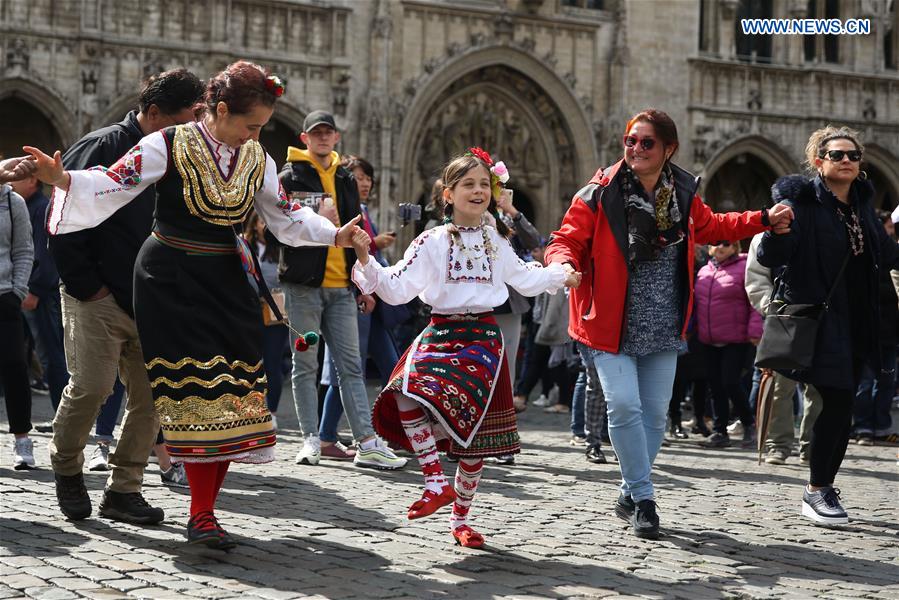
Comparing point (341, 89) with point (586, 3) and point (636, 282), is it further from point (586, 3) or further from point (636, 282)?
point (636, 282)

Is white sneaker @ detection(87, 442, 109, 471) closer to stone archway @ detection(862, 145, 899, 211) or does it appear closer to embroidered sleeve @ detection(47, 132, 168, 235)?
embroidered sleeve @ detection(47, 132, 168, 235)

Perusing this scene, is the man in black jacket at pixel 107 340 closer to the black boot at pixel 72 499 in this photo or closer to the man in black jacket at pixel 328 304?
the black boot at pixel 72 499

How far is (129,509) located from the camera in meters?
5.78

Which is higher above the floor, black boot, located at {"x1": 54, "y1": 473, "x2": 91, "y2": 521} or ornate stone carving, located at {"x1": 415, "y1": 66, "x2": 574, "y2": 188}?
ornate stone carving, located at {"x1": 415, "y1": 66, "x2": 574, "y2": 188}

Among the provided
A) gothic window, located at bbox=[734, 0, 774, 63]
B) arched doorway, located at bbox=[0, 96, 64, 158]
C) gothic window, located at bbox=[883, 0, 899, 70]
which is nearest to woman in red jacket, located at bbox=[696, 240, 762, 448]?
arched doorway, located at bbox=[0, 96, 64, 158]

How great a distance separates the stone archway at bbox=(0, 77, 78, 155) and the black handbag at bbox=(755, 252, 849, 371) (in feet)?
48.0

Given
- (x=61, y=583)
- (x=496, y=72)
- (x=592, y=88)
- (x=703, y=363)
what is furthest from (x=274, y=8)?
(x=61, y=583)

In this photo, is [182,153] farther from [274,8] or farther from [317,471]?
[274,8]

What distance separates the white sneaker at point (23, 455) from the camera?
7.66 metres

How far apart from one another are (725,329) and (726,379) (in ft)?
1.44

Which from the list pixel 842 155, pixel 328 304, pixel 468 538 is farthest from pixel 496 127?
pixel 468 538

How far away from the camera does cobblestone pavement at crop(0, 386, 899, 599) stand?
4.61m

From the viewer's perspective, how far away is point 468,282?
5.55 m

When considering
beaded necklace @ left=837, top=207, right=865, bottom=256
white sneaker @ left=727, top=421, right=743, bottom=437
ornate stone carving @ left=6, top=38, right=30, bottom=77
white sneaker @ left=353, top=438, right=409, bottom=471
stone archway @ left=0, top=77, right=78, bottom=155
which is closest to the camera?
beaded necklace @ left=837, top=207, right=865, bottom=256
